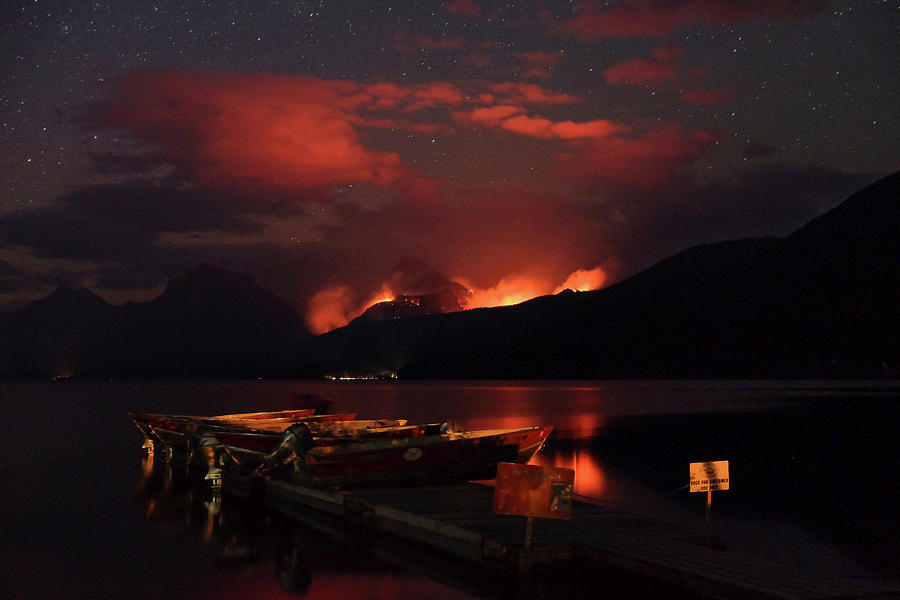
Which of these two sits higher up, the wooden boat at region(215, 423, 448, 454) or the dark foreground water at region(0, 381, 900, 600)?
the wooden boat at region(215, 423, 448, 454)

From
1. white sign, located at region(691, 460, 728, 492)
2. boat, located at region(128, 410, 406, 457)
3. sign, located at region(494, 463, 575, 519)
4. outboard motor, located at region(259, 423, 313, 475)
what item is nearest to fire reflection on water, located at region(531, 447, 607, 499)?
boat, located at region(128, 410, 406, 457)

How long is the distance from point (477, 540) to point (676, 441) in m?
42.1

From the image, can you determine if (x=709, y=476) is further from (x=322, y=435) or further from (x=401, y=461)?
(x=322, y=435)

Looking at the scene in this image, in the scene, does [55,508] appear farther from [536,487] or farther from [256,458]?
[536,487]

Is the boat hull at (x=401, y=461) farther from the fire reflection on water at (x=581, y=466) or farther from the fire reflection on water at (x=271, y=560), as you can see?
the fire reflection on water at (x=581, y=466)

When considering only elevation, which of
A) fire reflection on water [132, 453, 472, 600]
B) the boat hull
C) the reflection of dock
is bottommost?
fire reflection on water [132, 453, 472, 600]

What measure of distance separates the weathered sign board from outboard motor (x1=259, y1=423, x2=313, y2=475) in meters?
11.5

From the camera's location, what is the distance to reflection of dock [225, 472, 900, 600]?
1207 centimetres

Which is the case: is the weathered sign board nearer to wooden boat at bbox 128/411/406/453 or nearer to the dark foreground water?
the dark foreground water

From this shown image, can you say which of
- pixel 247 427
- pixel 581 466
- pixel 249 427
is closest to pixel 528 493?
pixel 247 427

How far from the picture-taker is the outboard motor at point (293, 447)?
23.7 meters

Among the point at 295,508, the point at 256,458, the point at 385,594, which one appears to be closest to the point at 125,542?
the point at 295,508

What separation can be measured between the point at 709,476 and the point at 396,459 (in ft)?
31.9

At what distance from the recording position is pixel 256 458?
28234 millimetres
